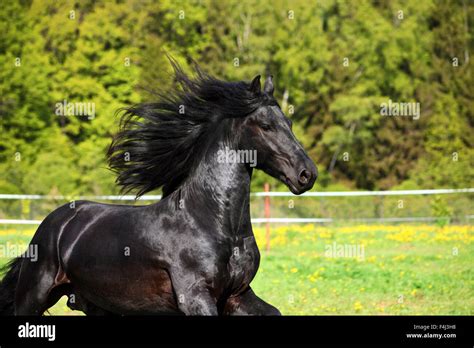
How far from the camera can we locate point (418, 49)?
116 ft

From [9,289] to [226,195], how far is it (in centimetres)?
233

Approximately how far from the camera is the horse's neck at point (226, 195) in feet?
18.3

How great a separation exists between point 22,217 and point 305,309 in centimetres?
1250

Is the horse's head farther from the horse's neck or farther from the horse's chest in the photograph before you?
the horse's chest

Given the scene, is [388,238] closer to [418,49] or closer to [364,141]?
[364,141]

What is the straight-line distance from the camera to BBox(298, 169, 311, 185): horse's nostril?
5.41m

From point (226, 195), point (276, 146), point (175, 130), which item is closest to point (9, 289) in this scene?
point (175, 130)

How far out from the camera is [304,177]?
17.8ft

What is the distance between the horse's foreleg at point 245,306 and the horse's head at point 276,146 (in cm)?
84

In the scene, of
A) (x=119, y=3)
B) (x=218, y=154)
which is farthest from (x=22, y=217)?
(x=218, y=154)

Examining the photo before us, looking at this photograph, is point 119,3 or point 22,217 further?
point 119,3

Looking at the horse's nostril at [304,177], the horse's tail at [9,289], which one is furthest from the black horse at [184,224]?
the horse's tail at [9,289]

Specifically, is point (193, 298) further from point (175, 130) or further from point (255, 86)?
point (255, 86)

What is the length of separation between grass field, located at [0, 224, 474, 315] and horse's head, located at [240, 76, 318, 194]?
3.87 metres
